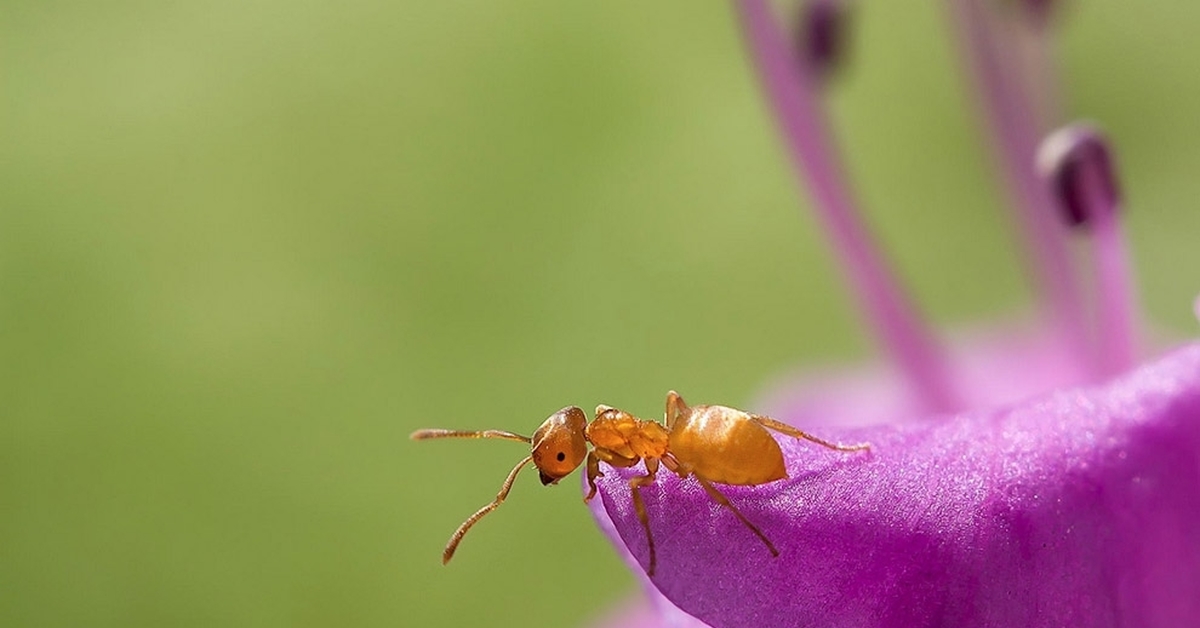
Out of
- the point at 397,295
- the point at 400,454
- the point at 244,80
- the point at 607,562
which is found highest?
the point at 244,80

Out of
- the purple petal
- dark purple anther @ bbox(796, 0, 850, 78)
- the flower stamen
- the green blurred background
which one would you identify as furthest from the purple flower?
the green blurred background

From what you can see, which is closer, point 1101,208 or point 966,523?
point 966,523

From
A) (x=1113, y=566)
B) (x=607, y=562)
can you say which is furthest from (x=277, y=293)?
(x=1113, y=566)

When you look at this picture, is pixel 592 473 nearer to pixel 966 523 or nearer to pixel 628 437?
pixel 628 437

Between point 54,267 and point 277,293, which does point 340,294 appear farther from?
point 54,267

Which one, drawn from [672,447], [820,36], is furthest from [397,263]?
[672,447]

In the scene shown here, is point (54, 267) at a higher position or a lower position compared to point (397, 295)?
higher

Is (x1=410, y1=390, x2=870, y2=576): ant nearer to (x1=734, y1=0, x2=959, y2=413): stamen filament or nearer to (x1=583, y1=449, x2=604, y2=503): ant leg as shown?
(x1=583, y1=449, x2=604, y2=503): ant leg

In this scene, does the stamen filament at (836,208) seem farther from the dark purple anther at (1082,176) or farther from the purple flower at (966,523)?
the purple flower at (966,523)
